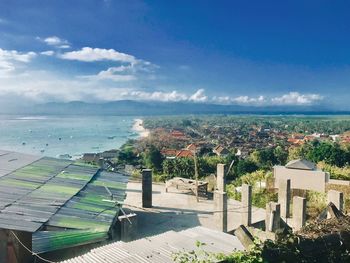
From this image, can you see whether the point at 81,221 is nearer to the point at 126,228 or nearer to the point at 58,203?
the point at 58,203

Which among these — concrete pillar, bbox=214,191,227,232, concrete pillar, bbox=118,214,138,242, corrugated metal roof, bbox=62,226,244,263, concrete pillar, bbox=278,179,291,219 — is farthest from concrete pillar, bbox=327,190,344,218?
concrete pillar, bbox=118,214,138,242

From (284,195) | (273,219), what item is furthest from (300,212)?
(284,195)

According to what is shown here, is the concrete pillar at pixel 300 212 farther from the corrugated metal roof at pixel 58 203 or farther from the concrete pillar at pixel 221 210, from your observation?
the corrugated metal roof at pixel 58 203

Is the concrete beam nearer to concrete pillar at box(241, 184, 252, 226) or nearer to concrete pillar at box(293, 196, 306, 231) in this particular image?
concrete pillar at box(241, 184, 252, 226)

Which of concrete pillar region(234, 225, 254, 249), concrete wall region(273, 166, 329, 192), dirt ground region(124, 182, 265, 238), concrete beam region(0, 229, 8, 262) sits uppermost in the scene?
concrete pillar region(234, 225, 254, 249)

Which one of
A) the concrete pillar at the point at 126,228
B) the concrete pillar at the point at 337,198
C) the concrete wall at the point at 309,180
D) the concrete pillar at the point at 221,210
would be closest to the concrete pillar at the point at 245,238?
the concrete pillar at the point at 126,228

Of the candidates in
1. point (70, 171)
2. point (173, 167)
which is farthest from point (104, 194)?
point (173, 167)

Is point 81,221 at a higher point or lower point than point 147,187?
higher
